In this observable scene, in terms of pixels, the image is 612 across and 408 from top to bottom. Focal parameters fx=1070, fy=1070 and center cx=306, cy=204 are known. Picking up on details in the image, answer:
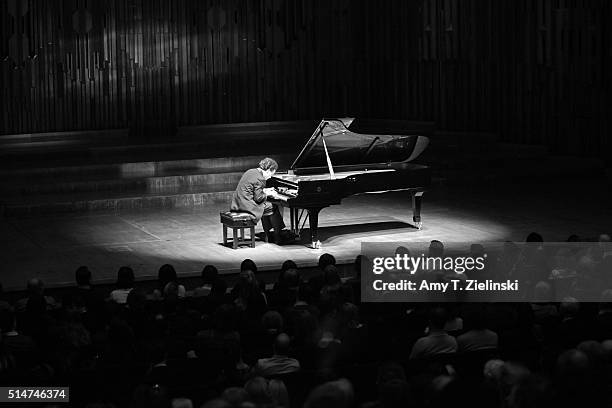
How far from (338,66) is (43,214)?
24.1ft

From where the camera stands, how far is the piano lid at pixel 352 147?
10.1 m

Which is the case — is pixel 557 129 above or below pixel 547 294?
above

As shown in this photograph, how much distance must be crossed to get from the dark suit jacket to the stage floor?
1.23 feet

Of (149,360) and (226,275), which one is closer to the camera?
(149,360)

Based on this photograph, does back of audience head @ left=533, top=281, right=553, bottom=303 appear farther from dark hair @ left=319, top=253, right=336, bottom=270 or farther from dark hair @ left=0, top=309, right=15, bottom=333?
dark hair @ left=0, top=309, right=15, bottom=333

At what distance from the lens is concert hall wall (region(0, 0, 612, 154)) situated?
1484cm

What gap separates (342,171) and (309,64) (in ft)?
24.6

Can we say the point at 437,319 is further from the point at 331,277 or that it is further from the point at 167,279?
the point at 167,279

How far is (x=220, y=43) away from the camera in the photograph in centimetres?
1717

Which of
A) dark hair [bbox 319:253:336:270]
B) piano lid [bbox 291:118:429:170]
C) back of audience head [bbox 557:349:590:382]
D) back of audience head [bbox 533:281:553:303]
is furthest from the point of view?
piano lid [bbox 291:118:429:170]

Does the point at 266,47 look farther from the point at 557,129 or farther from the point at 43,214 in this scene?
the point at 43,214

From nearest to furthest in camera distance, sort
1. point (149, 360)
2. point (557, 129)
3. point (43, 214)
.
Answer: point (149, 360) < point (43, 214) < point (557, 129)

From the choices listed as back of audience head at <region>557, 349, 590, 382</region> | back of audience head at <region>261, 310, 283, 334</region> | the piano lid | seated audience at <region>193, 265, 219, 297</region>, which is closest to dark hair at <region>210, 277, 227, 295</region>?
seated audience at <region>193, 265, 219, 297</region>

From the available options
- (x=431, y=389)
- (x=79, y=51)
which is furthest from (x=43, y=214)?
(x=431, y=389)
